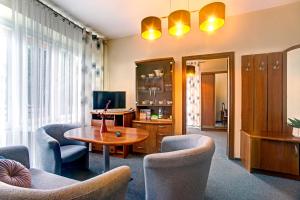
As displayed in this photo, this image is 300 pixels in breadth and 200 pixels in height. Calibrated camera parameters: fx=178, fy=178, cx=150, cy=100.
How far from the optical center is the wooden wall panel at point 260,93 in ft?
10.5

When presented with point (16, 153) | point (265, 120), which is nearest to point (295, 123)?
point (265, 120)

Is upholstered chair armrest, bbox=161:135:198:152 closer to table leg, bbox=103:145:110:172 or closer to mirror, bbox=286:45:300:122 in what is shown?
table leg, bbox=103:145:110:172

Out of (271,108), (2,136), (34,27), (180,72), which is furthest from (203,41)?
(2,136)

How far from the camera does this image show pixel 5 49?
2424 mm

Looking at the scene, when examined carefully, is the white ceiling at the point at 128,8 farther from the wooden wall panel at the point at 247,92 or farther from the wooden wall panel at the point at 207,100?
the wooden wall panel at the point at 207,100

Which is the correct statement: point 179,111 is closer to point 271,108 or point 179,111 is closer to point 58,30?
point 271,108

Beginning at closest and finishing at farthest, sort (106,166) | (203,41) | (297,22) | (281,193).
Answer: (281,193), (106,166), (297,22), (203,41)

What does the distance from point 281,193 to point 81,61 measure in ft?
13.2

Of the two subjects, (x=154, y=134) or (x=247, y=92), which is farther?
(x=154, y=134)

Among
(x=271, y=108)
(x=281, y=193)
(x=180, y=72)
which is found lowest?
(x=281, y=193)

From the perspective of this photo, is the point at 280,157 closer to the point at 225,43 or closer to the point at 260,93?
the point at 260,93

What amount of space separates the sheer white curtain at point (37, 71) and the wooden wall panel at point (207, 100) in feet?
14.3

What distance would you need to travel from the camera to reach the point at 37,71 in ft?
9.14

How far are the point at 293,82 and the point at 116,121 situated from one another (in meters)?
3.34
